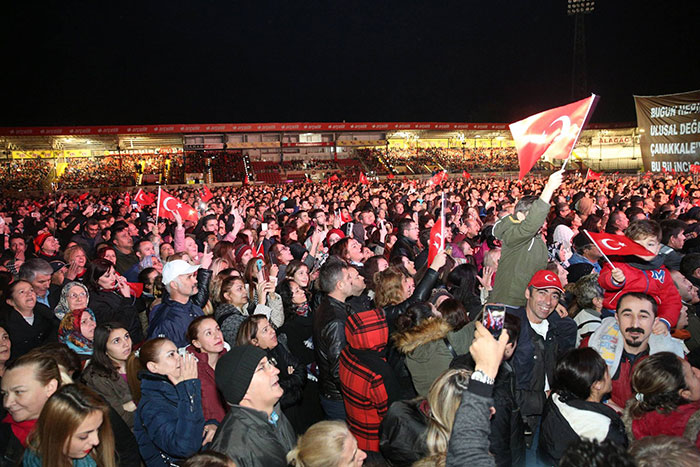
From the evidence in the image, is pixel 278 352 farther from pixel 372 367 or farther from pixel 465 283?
pixel 465 283

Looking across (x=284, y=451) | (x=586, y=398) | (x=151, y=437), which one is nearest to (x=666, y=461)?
(x=586, y=398)

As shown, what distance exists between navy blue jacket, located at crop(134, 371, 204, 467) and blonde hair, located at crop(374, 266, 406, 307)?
195 cm

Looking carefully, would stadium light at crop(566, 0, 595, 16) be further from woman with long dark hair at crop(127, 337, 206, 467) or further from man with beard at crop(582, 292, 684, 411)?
woman with long dark hair at crop(127, 337, 206, 467)

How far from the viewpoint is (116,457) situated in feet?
8.87

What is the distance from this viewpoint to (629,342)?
3.38m

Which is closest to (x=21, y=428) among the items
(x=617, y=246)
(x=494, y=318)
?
(x=494, y=318)

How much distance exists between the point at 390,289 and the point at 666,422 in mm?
2235

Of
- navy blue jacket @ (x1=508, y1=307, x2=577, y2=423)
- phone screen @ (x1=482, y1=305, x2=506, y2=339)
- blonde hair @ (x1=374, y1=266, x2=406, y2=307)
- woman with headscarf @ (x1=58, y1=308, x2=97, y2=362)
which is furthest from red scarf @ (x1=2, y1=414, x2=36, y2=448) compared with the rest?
navy blue jacket @ (x1=508, y1=307, x2=577, y2=423)

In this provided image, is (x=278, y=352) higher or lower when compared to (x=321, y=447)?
lower

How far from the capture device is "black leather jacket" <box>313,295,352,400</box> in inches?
143

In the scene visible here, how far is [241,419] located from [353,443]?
59 centimetres

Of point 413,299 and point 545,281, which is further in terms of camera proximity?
point 413,299

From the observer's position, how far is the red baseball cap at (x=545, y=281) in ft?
12.6

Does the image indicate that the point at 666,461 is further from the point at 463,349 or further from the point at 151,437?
the point at 151,437
